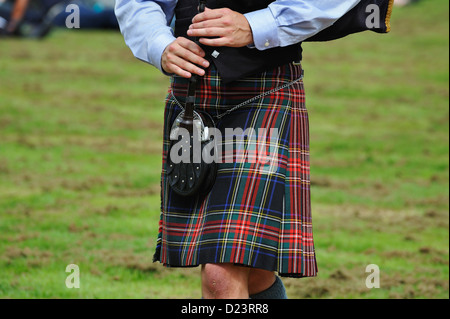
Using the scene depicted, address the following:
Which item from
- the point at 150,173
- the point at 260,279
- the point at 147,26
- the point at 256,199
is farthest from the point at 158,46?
the point at 150,173

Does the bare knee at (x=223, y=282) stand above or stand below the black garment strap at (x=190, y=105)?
below

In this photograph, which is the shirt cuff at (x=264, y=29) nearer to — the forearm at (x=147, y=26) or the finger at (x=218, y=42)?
the finger at (x=218, y=42)

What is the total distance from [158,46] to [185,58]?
0.51 ft

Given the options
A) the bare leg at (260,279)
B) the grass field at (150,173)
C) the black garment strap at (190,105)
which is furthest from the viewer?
the grass field at (150,173)

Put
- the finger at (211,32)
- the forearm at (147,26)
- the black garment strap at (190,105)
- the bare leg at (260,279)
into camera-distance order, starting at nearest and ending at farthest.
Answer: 1. the finger at (211,32)
2. the black garment strap at (190,105)
3. the forearm at (147,26)
4. the bare leg at (260,279)

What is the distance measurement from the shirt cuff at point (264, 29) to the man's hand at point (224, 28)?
0.02m

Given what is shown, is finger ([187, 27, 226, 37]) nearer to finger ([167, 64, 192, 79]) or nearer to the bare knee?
finger ([167, 64, 192, 79])

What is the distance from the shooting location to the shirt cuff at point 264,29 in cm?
250

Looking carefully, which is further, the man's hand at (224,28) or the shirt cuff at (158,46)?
the shirt cuff at (158,46)

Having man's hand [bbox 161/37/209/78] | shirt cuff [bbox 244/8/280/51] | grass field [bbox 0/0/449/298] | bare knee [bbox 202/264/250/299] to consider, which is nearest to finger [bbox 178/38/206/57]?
man's hand [bbox 161/37/209/78]

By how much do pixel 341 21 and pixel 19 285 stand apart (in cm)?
259

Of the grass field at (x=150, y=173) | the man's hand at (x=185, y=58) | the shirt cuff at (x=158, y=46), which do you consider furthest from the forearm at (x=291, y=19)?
the grass field at (x=150, y=173)

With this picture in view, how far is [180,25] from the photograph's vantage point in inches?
108
